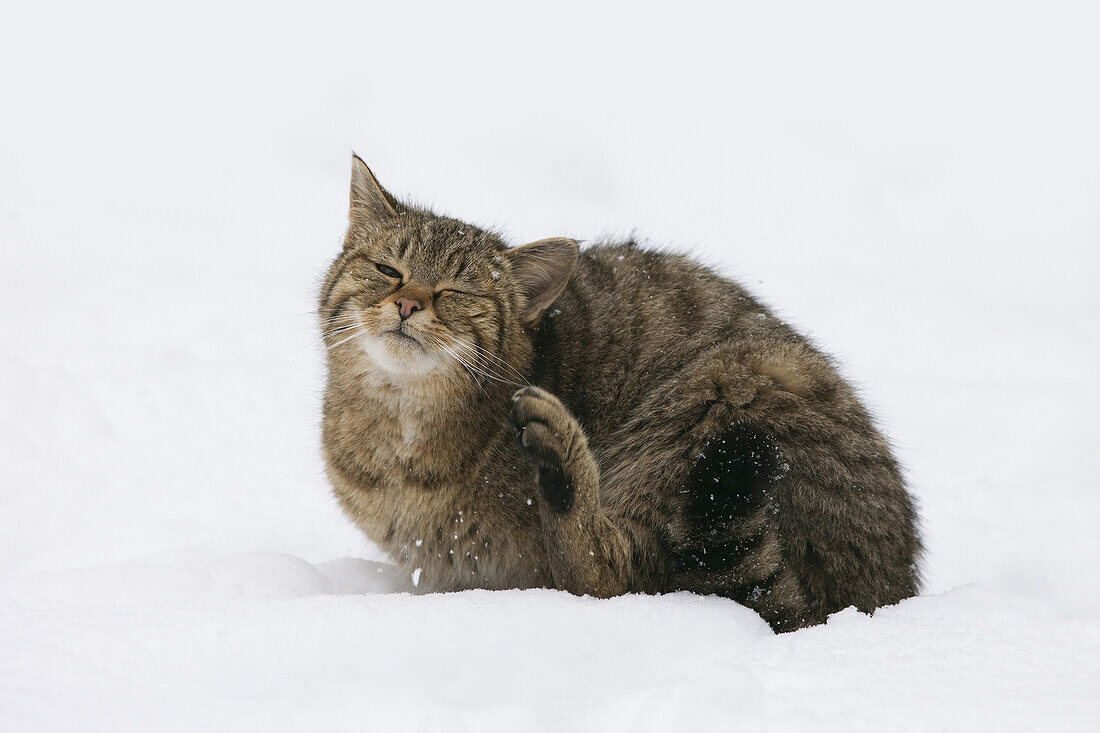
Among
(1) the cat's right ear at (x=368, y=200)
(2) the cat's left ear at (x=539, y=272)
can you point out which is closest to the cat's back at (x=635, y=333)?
(2) the cat's left ear at (x=539, y=272)

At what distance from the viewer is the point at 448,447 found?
9.91ft

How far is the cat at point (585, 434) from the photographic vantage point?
Answer: 8.83ft

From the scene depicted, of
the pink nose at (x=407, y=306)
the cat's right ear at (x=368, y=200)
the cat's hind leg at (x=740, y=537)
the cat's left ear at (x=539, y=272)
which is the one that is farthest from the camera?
the cat's right ear at (x=368, y=200)

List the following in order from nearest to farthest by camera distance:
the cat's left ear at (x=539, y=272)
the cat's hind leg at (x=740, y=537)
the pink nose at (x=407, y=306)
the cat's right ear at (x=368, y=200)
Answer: the cat's hind leg at (x=740, y=537) < the pink nose at (x=407, y=306) < the cat's left ear at (x=539, y=272) < the cat's right ear at (x=368, y=200)

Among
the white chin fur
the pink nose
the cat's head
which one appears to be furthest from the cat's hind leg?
the pink nose

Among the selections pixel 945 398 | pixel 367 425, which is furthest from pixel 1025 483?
pixel 367 425

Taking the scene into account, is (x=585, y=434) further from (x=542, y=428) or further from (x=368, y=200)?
(x=368, y=200)

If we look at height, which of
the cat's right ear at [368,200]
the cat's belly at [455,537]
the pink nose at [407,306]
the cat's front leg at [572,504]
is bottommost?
the cat's belly at [455,537]

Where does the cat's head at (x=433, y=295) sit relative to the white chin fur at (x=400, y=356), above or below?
above

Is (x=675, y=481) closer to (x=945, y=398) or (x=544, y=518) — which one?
(x=544, y=518)

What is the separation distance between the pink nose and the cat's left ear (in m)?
0.42

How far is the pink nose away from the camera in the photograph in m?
2.85

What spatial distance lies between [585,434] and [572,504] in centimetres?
47

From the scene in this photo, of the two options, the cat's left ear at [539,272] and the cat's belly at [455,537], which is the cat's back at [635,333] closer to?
the cat's left ear at [539,272]
